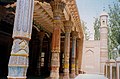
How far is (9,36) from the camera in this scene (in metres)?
13.5

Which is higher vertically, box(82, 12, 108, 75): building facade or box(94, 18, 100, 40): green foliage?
box(94, 18, 100, 40): green foliage

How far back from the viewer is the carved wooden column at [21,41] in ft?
11.9

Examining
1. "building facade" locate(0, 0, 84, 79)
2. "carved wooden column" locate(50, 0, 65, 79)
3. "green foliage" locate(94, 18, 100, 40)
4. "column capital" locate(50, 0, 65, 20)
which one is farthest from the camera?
"green foliage" locate(94, 18, 100, 40)

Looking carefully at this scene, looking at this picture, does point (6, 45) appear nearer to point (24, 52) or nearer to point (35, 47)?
point (35, 47)

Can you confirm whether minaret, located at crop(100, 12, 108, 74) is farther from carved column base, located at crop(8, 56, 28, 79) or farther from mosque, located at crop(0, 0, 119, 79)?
carved column base, located at crop(8, 56, 28, 79)

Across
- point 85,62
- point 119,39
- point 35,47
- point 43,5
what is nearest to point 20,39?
point 43,5

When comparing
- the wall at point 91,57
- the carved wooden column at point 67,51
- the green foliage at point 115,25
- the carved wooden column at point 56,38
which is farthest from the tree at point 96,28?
the carved wooden column at point 56,38

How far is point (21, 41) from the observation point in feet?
12.6

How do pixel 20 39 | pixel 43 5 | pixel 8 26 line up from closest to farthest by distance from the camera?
pixel 20 39 → pixel 43 5 → pixel 8 26

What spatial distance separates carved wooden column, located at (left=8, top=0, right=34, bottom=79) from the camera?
3627 millimetres

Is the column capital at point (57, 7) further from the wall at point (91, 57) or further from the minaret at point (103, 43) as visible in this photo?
the wall at point (91, 57)

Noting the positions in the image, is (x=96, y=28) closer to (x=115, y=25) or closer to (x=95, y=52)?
(x=115, y=25)

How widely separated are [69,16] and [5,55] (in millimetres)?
5790

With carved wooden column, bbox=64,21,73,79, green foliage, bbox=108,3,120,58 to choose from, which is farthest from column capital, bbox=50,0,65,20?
green foliage, bbox=108,3,120,58
